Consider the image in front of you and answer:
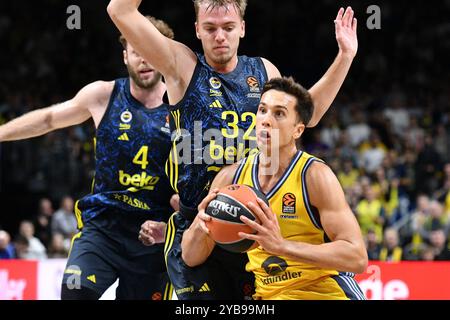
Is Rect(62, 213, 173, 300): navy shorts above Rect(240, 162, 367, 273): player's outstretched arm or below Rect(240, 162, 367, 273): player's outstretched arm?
below

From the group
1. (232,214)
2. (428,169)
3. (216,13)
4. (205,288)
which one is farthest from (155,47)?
(428,169)

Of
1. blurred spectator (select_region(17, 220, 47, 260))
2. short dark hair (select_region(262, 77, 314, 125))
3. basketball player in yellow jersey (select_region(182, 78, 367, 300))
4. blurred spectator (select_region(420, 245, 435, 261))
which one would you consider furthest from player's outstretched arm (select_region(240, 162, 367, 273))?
blurred spectator (select_region(17, 220, 47, 260))

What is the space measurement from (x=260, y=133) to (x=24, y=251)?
6851mm

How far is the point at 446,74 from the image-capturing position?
14953 millimetres

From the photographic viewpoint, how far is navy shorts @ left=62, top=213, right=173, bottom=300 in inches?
227

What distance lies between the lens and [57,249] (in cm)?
1077

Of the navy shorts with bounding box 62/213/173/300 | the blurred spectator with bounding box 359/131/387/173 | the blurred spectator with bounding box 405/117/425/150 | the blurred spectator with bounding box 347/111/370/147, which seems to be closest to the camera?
the navy shorts with bounding box 62/213/173/300

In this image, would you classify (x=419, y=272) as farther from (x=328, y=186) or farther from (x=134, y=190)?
(x=328, y=186)

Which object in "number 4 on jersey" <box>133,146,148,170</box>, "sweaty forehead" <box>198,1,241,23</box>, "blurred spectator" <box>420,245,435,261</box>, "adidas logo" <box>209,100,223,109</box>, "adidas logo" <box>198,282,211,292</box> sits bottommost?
"blurred spectator" <box>420,245,435,261</box>

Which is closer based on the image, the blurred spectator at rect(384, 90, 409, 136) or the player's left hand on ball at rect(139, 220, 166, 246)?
the player's left hand on ball at rect(139, 220, 166, 246)

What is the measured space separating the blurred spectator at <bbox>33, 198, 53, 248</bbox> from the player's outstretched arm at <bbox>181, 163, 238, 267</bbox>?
688 centimetres

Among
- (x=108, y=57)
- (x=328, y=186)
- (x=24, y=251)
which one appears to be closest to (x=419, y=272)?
(x=328, y=186)

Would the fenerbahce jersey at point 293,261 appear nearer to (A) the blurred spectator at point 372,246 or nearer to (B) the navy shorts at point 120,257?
(B) the navy shorts at point 120,257

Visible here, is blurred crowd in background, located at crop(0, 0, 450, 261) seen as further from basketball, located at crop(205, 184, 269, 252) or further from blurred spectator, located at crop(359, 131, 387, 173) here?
basketball, located at crop(205, 184, 269, 252)
